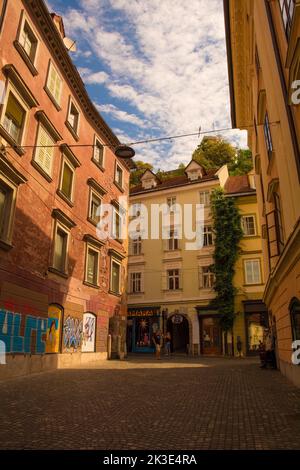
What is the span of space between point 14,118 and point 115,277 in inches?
531

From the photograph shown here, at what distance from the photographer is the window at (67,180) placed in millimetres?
18328

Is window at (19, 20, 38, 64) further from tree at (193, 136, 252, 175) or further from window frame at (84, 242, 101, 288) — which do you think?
tree at (193, 136, 252, 175)

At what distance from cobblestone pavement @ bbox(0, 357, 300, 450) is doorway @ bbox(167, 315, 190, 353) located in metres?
21.0

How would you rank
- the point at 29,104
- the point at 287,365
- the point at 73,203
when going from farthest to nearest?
the point at 73,203
the point at 29,104
the point at 287,365

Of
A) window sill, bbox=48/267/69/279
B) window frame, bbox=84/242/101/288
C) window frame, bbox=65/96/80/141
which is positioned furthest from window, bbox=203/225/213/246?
window sill, bbox=48/267/69/279

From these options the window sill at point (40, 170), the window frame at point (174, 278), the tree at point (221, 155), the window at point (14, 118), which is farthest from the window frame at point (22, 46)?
the tree at point (221, 155)

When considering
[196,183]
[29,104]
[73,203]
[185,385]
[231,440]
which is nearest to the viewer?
[231,440]

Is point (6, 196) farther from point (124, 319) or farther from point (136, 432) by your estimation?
point (124, 319)

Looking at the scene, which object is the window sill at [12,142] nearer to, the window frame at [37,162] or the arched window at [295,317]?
the window frame at [37,162]

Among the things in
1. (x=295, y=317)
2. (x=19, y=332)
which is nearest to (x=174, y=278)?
(x=19, y=332)

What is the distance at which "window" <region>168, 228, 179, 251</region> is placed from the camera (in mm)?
33094
